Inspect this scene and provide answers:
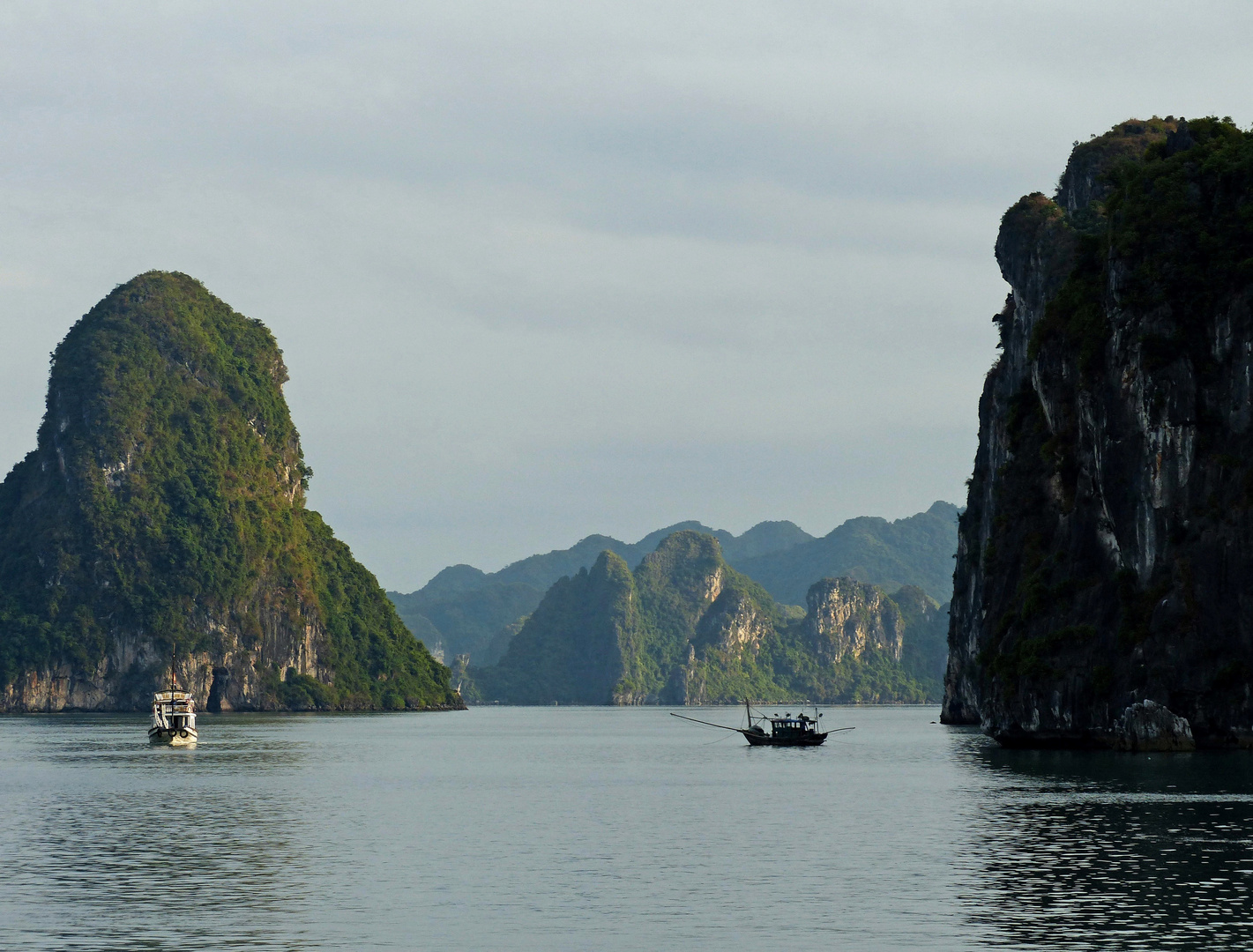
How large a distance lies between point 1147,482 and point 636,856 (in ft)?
168

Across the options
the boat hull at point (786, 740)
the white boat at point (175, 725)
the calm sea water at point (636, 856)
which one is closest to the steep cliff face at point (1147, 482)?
the calm sea water at point (636, 856)

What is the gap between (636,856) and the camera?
42.0 meters

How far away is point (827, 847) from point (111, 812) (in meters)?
26.1

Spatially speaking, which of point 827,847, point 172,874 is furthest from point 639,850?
point 172,874

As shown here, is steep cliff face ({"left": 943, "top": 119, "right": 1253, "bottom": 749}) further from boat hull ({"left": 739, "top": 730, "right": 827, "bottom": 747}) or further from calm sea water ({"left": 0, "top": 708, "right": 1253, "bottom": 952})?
boat hull ({"left": 739, "top": 730, "right": 827, "bottom": 747})

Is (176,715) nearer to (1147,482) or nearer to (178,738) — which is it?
(178,738)

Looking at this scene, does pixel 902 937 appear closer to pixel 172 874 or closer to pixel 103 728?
pixel 172 874

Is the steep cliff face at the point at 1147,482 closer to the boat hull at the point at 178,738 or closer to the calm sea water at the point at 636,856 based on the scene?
the calm sea water at the point at 636,856

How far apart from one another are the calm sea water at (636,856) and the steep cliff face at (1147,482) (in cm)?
470

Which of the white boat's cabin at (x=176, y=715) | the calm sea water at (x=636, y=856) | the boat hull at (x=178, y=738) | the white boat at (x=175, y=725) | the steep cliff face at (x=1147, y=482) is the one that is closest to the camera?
the calm sea water at (x=636, y=856)

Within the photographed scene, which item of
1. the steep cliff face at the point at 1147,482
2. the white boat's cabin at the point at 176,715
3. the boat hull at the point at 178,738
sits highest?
the steep cliff face at the point at 1147,482

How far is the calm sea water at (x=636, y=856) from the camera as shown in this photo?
97.8ft

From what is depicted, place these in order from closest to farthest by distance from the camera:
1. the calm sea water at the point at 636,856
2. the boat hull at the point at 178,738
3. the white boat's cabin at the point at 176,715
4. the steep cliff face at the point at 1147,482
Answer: the calm sea water at the point at 636,856
the steep cliff face at the point at 1147,482
the boat hull at the point at 178,738
the white boat's cabin at the point at 176,715

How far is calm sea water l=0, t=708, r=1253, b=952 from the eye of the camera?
1174 inches
